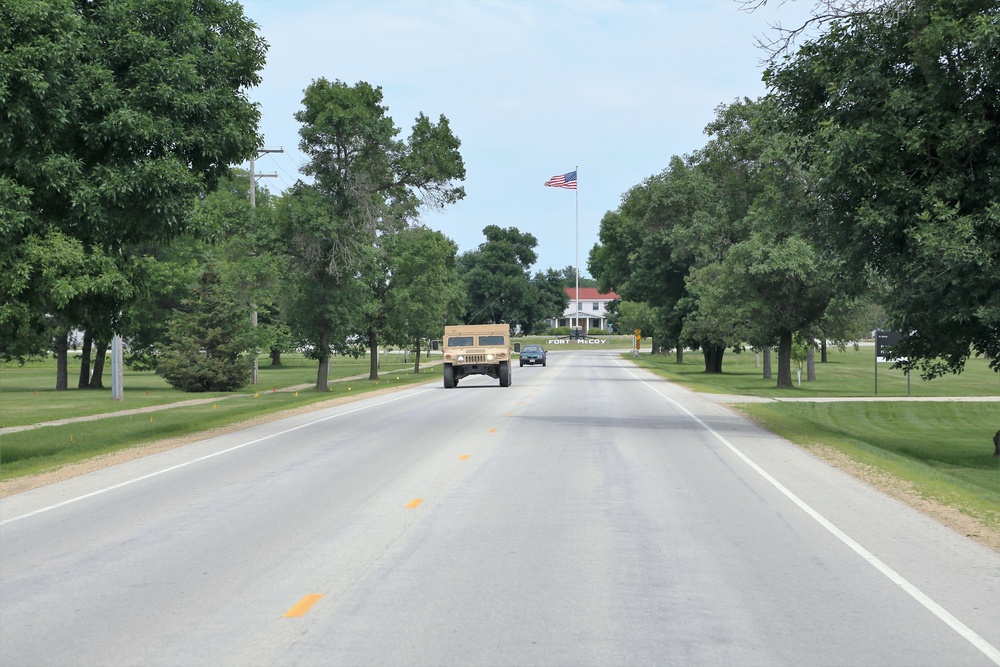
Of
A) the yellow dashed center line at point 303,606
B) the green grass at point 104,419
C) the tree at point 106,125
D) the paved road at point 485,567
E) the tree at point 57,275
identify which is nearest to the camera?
the paved road at point 485,567

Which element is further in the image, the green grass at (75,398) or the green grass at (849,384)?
the green grass at (849,384)

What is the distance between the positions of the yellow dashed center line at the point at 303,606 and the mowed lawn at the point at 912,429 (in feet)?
24.0

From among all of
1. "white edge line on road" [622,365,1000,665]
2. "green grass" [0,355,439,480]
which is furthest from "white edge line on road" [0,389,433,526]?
"white edge line on road" [622,365,1000,665]

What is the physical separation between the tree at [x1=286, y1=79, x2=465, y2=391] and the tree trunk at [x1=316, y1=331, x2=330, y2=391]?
0.06 metres

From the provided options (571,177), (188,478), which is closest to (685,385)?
(188,478)

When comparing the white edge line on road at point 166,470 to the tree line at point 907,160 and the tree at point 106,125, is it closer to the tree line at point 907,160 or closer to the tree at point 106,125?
the tree at point 106,125

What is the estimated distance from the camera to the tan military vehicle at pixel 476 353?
43031 mm

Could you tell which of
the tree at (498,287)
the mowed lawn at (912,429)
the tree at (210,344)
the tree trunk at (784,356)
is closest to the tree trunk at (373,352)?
the tree at (210,344)

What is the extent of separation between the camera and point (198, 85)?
64.8 ft

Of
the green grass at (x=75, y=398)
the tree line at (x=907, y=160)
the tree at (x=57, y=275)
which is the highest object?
the tree line at (x=907, y=160)

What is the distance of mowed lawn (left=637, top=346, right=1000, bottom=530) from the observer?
15148mm

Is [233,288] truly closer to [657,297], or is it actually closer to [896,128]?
[657,297]

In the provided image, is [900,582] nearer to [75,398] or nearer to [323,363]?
[75,398]

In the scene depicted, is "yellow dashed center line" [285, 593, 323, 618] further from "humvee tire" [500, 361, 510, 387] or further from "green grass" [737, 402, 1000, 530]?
"humvee tire" [500, 361, 510, 387]
